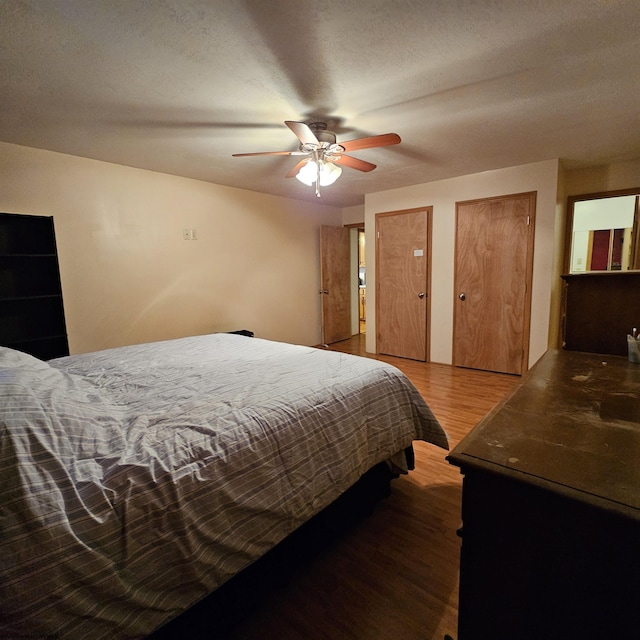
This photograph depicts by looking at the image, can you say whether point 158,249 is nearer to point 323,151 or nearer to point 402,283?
point 323,151

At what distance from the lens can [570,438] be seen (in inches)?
34.3

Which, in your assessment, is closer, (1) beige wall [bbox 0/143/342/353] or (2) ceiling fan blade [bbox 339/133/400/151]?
(2) ceiling fan blade [bbox 339/133/400/151]

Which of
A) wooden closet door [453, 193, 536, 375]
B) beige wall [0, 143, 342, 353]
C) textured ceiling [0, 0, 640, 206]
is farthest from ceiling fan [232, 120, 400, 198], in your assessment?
wooden closet door [453, 193, 536, 375]

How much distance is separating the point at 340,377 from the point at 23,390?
1.21m

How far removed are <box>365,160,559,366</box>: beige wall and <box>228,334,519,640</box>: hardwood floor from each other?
2.50 m

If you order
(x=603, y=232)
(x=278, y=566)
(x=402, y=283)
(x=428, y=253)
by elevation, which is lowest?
(x=278, y=566)

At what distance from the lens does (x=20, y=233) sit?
270 centimetres

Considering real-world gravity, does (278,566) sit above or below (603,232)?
below

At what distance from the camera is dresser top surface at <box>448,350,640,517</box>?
0.70 metres

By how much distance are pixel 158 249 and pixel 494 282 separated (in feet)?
12.7

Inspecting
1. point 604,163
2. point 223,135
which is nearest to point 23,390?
point 223,135

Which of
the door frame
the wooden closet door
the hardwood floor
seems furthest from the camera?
the door frame

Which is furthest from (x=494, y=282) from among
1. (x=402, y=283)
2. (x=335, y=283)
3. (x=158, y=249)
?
(x=158, y=249)

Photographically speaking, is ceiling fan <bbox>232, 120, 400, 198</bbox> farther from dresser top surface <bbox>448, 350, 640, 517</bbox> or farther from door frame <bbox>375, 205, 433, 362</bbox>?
door frame <bbox>375, 205, 433, 362</bbox>
